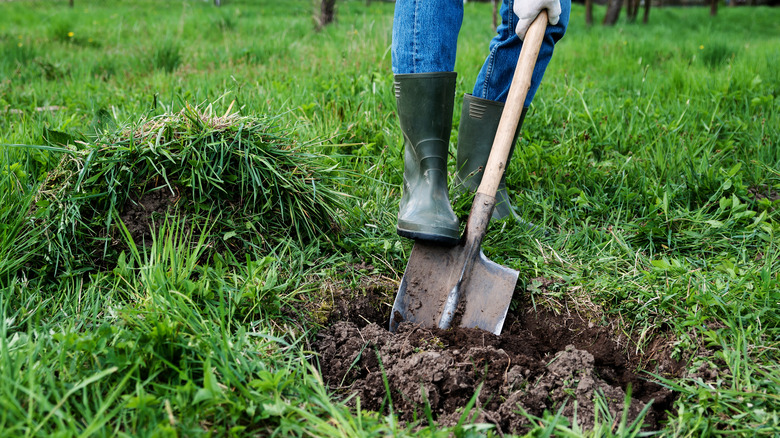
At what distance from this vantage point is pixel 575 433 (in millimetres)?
1127

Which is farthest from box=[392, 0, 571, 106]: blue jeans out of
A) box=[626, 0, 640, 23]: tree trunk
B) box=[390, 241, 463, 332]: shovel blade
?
box=[626, 0, 640, 23]: tree trunk

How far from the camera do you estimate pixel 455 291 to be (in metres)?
1.71

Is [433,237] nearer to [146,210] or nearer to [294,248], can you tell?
[294,248]

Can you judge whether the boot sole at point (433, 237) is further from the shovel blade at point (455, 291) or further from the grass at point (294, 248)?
the grass at point (294, 248)

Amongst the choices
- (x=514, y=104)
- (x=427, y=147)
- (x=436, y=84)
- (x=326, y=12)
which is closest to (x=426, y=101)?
(x=436, y=84)

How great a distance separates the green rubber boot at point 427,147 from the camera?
1822 mm

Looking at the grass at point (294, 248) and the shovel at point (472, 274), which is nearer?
the grass at point (294, 248)

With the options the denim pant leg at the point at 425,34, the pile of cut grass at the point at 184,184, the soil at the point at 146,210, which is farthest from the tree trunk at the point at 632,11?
the soil at the point at 146,210

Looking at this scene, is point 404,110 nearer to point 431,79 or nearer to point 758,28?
point 431,79

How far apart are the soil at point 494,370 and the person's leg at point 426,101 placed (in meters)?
0.39

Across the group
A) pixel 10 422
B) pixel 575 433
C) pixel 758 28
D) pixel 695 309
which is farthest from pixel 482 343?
pixel 758 28

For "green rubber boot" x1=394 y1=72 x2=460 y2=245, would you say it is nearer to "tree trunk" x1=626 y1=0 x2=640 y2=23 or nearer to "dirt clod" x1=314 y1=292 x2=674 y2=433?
"dirt clod" x1=314 y1=292 x2=674 y2=433

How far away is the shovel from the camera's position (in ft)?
5.60

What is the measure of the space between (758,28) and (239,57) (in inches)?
454
